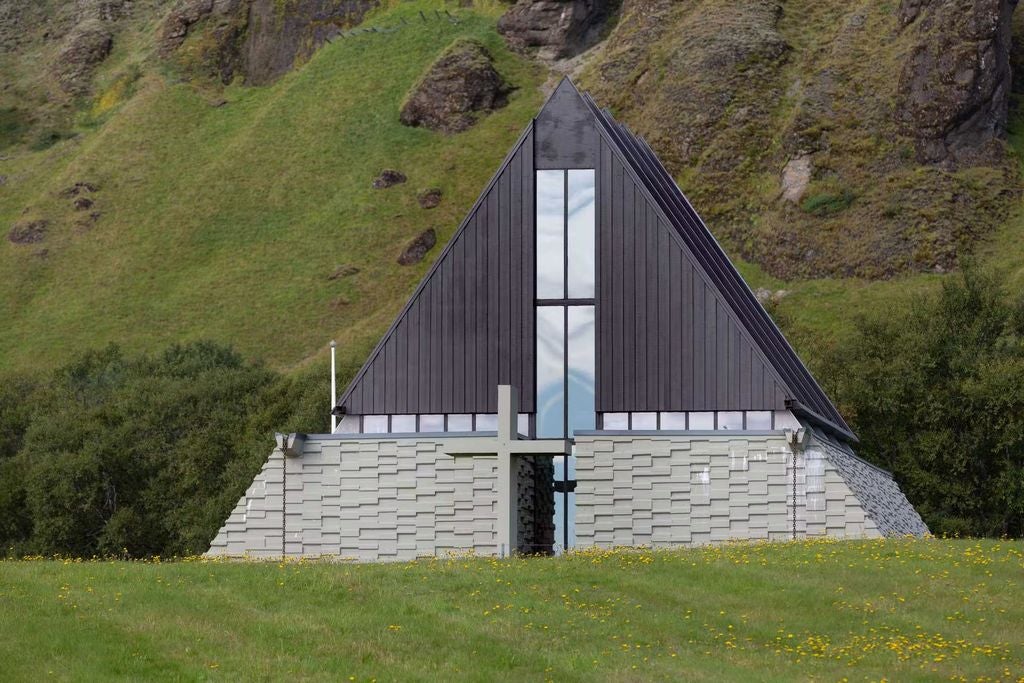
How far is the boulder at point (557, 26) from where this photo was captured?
142250mm

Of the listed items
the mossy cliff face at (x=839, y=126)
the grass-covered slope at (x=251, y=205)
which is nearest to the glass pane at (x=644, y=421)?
the grass-covered slope at (x=251, y=205)

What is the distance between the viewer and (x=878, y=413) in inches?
2414

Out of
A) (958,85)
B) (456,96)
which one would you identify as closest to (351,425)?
(958,85)

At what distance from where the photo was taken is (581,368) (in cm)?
3834

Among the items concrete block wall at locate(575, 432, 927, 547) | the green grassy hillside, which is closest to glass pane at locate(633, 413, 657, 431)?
concrete block wall at locate(575, 432, 927, 547)

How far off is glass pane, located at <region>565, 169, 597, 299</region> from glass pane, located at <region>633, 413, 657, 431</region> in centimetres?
331

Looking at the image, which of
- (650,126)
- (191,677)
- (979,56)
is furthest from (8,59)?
(191,677)

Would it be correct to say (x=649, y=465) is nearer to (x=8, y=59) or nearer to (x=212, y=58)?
(x=212, y=58)

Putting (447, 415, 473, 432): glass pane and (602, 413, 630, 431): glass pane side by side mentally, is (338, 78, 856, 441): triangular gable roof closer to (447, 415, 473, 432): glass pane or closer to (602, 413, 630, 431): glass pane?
(447, 415, 473, 432): glass pane

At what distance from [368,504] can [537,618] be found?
43.8 feet

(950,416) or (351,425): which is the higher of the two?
(950,416)

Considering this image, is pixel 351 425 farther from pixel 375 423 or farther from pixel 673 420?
pixel 673 420

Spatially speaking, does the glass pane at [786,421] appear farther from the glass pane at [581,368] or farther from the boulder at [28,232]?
the boulder at [28,232]

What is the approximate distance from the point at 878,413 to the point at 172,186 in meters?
82.1
